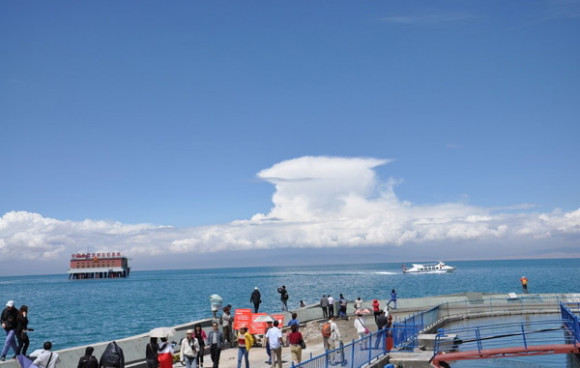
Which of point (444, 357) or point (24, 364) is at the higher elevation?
point (24, 364)

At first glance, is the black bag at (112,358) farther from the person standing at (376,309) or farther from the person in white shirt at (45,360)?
the person standing at (376,309)

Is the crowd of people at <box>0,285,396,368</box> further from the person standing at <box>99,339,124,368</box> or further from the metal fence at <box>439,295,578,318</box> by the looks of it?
the metal fence at <box>439,295,578,318</box>

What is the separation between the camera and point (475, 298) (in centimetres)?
3988

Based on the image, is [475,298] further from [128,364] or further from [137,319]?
[137,319]

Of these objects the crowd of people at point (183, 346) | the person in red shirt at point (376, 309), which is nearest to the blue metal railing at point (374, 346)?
the crowd of people at point (183, 346)

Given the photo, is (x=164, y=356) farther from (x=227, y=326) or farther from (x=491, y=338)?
(x=491, y=338)

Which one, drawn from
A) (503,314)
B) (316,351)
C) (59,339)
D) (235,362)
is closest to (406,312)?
(503,314)

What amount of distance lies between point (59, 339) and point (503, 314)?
125 ft

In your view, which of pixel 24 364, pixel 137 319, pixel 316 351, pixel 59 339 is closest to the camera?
pixel 24 364

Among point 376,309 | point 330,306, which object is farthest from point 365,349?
point 330,306

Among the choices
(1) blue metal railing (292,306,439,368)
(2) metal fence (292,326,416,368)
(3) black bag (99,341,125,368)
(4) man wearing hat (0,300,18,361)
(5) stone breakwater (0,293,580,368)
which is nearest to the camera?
(3) black bag (99,341,125,368)

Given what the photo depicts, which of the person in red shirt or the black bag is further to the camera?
the person in red shirt

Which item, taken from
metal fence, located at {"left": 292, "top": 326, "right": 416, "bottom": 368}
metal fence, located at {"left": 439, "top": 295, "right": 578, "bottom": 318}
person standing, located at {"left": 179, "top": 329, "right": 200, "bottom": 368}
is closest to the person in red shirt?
metal fence, located at {"left": 292, "top": 326, "right": 416, "bottom": 368}

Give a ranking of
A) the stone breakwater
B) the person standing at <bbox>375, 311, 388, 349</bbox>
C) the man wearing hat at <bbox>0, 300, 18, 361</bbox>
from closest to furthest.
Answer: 1. the man wearing hat at <bbox>0, 300, 18, 361</bbox>
2. the stone breakwater
3. the person standing at <bbox>375, 311, 388, 349</bbox>
